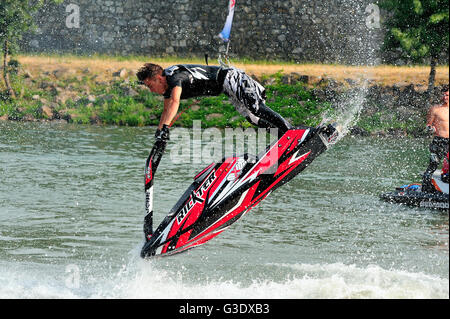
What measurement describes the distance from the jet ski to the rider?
3.7 inches

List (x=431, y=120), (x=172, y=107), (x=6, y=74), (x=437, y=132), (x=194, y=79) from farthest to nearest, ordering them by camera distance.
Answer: (x=6, y=74) → (x=437, y=132) → (x=431, y=120) → (x=194, y=79) → (x=172, y=107)

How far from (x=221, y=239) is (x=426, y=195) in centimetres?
359

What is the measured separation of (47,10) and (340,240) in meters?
23.0

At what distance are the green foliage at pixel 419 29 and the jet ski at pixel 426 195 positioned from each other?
10679 millimetres

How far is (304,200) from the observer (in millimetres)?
11570

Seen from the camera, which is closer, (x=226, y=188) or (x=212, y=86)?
(x=226, y=188)

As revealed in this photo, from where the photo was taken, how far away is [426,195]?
444 inches

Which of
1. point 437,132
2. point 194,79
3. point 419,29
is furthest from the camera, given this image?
point 419,29

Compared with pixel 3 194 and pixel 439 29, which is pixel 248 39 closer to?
pixel 439 29

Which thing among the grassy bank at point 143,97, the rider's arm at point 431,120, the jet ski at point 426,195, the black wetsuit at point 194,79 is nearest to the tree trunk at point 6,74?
the grassy bank at point 143,97

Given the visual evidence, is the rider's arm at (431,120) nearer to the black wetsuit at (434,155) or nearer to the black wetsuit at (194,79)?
the black wetsuit at (434,155)

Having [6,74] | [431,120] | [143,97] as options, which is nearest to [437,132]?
[431,120]

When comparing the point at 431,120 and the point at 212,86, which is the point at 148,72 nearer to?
the point at 212,86
